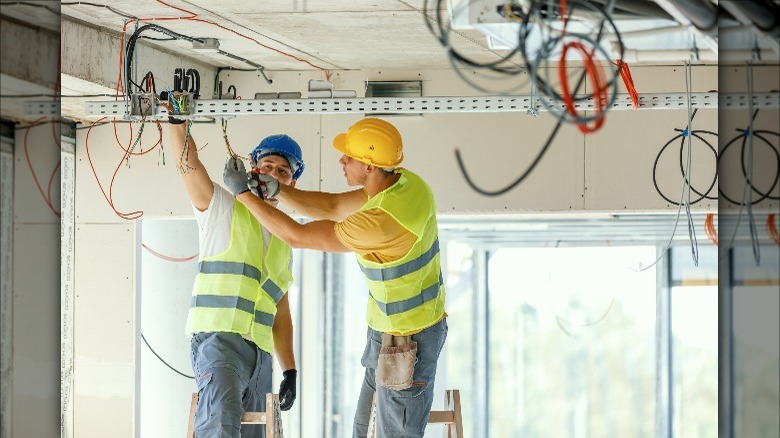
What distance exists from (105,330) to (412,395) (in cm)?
274

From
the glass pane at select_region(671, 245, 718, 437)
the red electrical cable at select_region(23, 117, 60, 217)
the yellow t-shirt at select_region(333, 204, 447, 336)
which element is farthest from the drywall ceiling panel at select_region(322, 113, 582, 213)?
the red electrical cable at select_region(23, 117, 60, 217)

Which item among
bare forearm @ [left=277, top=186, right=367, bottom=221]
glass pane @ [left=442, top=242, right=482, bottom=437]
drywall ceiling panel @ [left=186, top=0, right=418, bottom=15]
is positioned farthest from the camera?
glass pane @ [left=442, top=242, right=482, bottom=437]

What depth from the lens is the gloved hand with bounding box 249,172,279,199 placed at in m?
4.22

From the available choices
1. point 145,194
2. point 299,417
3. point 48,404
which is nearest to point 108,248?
point 145,194

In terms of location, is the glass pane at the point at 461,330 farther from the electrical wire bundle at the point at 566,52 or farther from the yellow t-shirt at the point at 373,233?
the electrical wire bundle at the point at 566,52

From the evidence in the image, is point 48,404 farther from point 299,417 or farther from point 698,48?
point 299,417

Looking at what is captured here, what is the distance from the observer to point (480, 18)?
284cm

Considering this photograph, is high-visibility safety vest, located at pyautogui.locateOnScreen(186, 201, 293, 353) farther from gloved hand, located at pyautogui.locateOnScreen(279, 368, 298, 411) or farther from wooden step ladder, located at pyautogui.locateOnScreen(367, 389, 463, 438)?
wooden step ladder, located at pyautogui.locateOnScreen(367, 389, 463, 438)

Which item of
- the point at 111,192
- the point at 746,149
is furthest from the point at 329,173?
the point at 746,149

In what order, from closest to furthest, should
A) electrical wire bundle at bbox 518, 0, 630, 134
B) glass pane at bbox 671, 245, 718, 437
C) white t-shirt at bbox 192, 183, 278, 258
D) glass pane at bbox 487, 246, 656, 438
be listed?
1. electrical wire bundle at bbox 518, 0, 630, 134
2. white t-shirt at bbox 192, 183, 278, 258
3. glass pane at bbox 671, 245, 718, 437
4. glass pane at bbox 487, 246, 656, 438

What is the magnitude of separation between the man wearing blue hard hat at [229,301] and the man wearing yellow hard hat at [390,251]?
24 cm

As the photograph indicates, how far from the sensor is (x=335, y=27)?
16.5ft

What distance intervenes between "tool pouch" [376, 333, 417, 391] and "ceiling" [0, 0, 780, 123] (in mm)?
1030

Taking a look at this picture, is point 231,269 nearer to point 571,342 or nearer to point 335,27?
point 335,27
